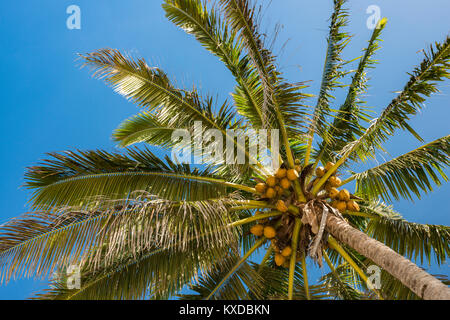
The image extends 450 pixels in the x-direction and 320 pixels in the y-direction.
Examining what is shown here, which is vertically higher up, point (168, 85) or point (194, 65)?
point (194, 65)

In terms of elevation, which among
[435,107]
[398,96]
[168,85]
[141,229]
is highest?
[435,107]

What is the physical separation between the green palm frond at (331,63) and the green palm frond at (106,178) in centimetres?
196

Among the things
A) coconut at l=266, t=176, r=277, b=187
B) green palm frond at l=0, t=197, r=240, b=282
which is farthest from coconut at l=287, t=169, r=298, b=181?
green palm frond at l=0, t=197, r=240, b=282

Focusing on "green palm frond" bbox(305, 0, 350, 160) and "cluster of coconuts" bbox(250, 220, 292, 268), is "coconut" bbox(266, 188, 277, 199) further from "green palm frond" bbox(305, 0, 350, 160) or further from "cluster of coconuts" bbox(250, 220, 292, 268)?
"green palm frond" bbox(305, 0, 350, 160)

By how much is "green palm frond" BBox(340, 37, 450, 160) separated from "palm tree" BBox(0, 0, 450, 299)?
0.02 metres

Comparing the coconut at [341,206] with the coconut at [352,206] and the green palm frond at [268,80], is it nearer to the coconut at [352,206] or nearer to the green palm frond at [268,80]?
the coconut at [352,206]

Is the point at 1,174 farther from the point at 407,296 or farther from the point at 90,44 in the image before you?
the point at 407,296

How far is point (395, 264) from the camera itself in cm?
360

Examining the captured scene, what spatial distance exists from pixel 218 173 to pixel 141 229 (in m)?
2.86

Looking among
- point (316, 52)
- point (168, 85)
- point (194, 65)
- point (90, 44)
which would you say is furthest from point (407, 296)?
point (90, 44)

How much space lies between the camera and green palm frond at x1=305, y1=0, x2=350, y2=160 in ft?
19.5

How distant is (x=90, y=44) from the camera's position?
2298 centimetres

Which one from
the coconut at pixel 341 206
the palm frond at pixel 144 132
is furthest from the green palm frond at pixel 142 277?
the palm frond at pixel 144 132

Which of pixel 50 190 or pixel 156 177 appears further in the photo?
pixel 156 177
